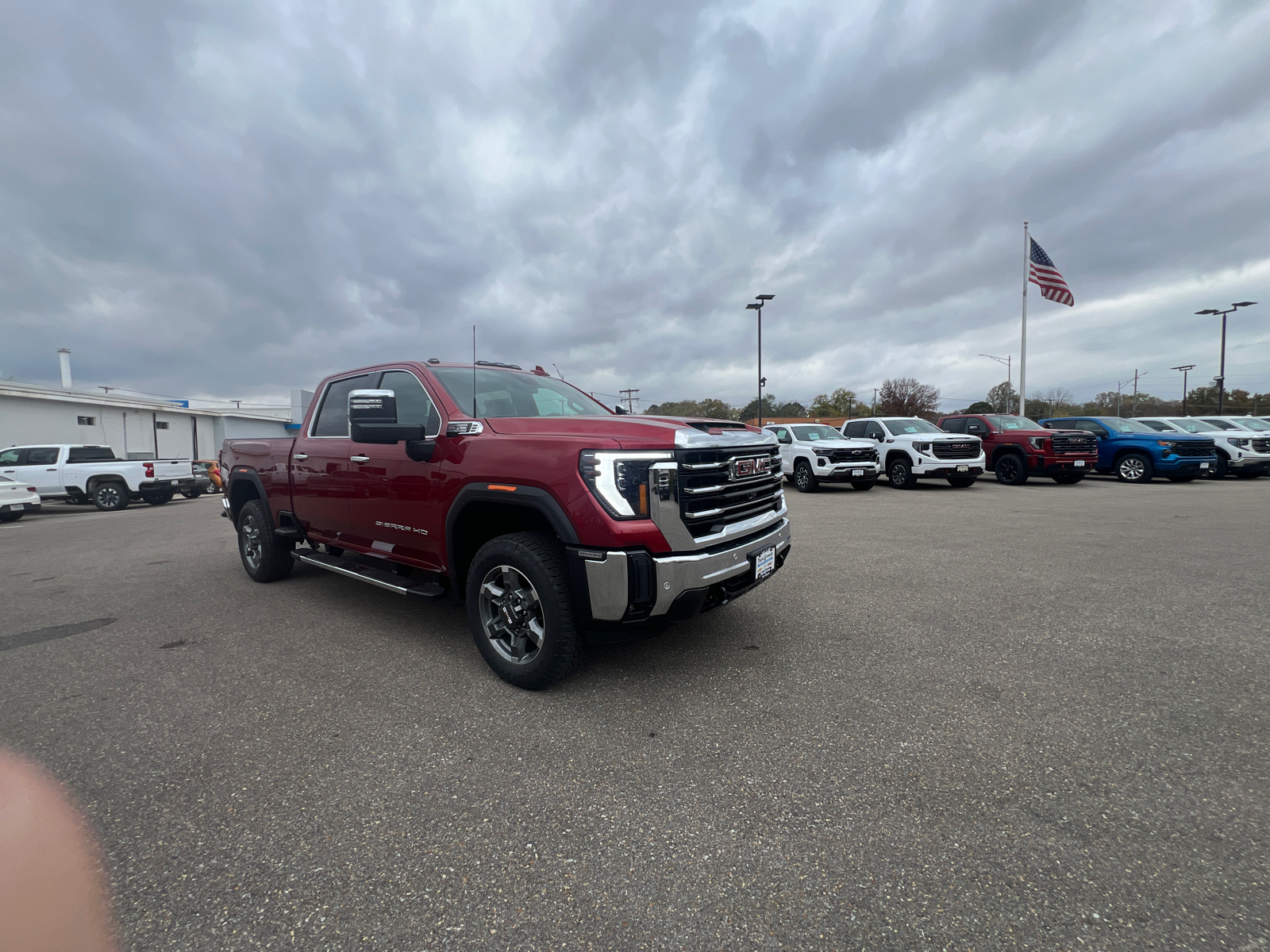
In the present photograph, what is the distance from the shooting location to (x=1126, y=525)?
8328mm

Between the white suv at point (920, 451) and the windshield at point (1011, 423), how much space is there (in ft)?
5.21

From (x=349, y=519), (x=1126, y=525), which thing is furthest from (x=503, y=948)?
(x=1126, y=525)

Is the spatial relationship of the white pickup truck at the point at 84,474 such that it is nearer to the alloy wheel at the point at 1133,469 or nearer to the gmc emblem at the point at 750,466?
the gmc emblem at the point at 750,466

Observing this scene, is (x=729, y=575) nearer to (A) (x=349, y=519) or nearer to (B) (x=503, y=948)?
(B) (x=503, y=948)

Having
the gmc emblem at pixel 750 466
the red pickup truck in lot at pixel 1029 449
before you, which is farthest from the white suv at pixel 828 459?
the gmc emblem at pixel 750 466

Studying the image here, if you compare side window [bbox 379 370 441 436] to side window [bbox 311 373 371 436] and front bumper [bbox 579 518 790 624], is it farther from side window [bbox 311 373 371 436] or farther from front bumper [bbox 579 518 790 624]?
front bumper [bbox 579 518 790 624]

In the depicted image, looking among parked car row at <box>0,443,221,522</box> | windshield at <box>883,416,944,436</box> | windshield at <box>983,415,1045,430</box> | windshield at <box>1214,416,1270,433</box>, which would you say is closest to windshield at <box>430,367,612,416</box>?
windshield at <box>883,416,944,436</box>

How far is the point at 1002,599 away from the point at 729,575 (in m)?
3.01

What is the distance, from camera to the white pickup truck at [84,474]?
14.4m

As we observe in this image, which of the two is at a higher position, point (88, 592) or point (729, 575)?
point (729, 575)

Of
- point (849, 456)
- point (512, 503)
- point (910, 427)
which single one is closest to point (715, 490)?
point (512, 503)

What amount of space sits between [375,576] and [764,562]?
106 inches

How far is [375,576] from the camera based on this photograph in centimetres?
416

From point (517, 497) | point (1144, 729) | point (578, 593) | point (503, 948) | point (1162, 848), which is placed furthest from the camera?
point (517, 497)
